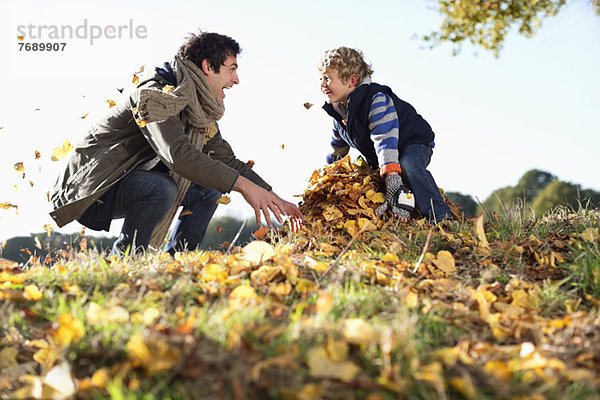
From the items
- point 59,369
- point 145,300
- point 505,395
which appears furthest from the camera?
point 145,300

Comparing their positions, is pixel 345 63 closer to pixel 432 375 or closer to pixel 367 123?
pixel 367 123

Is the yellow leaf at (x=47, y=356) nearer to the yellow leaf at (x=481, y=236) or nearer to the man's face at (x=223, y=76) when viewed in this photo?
the yellow leaf at (x=481, y=236)

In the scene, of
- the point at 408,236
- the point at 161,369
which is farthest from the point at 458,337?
the point at 408,236

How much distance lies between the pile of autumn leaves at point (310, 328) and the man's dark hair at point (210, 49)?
1757 millimetres

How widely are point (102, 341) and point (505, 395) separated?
1.15 meters

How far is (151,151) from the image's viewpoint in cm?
370

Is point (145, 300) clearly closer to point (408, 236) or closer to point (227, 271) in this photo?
point (227, 271)

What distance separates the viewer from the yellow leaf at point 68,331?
140cm

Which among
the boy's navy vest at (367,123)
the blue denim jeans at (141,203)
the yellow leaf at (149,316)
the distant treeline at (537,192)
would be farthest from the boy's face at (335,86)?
the distant treeline at (537,192)

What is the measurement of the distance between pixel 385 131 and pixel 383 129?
0.02 m

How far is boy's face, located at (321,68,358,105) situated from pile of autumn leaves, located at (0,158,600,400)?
1.71m

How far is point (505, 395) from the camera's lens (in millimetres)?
1258

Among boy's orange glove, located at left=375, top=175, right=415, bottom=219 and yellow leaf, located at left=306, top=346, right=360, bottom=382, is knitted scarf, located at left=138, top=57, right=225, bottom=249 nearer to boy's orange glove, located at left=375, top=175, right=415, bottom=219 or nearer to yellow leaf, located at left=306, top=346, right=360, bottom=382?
boy's orange glove, located at left=375, top=175, right=415, bottom=219

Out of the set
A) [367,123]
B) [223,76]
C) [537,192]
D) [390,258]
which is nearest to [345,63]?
[367,123]
